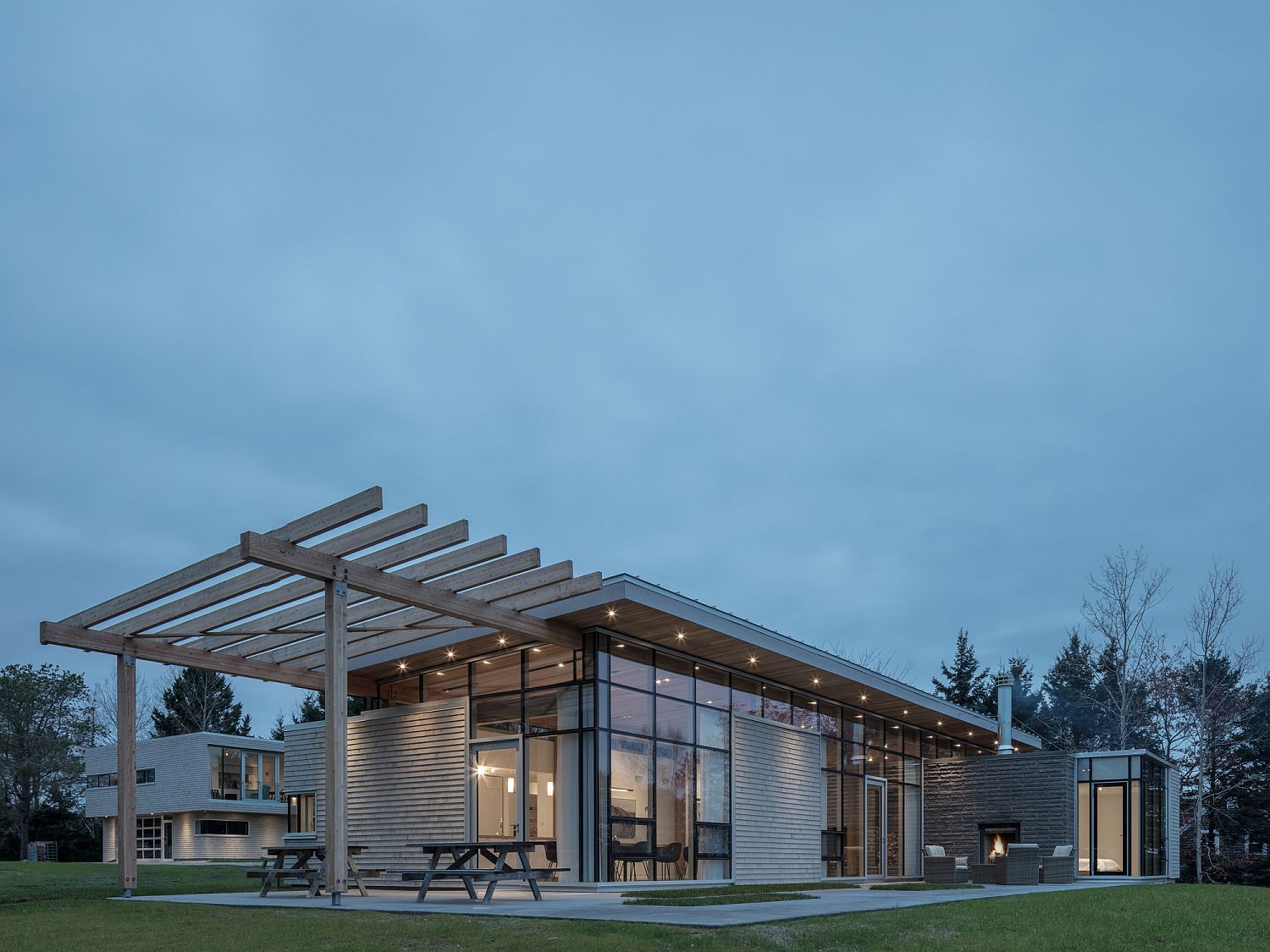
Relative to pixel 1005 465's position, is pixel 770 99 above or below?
above

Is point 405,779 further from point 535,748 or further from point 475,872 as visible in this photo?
point 475,872

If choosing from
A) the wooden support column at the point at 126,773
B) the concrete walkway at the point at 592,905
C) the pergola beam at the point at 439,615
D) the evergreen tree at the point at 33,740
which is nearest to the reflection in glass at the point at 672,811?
the concrete walkway at the point at 592,905

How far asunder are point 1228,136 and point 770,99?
14504 millimetres

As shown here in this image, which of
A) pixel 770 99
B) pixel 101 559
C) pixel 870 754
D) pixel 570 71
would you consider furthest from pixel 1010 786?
pixel 101 559

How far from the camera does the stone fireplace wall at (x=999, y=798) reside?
22.1 m

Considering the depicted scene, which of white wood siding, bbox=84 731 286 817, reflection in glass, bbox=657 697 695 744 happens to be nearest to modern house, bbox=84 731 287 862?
white wood siding, bbox=84 731 286 817

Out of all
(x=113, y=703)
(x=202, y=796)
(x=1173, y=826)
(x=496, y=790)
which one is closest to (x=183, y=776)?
(x=202, y=796)

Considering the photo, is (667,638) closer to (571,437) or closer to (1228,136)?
(1228,136)

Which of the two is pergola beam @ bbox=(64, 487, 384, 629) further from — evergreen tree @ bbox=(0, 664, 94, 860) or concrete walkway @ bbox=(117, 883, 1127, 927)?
evergreen tree @ bbox=(0, 664, 94, 860)

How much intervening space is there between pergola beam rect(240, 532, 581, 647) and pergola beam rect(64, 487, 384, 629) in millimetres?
210

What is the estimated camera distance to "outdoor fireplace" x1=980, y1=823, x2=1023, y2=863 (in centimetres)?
2305

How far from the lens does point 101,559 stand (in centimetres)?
6100

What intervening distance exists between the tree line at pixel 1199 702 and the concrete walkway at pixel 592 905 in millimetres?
21594

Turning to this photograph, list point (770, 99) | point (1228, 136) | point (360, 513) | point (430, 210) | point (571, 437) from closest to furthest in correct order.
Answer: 1. point (360, 513)
2. point (770, 99)
3. point (1228, 136)
4. point (430, 210)
5. point (571, 437)
